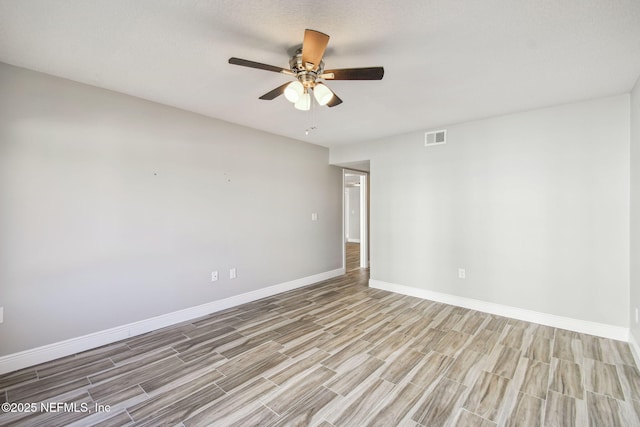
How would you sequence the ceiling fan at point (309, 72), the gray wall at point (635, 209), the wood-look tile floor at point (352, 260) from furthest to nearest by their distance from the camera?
the wood-look tile floor at point (352, 260) → the gray wall at point (635, 209) → the ceiling fan at point (309, 72)

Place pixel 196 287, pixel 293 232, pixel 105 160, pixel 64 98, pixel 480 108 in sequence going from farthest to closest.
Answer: pixel 293 232 → pixel 196 287 → pixel 480 108 → pixel 105 160 → pixel 64 98

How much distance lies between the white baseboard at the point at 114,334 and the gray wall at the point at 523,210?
2.45m

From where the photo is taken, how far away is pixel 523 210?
11.0 feet

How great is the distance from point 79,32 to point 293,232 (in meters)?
3.41

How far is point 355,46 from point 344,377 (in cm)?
253

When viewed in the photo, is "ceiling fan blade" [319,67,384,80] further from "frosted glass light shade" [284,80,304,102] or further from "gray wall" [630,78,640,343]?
"gray wall" [630,78,640,343]

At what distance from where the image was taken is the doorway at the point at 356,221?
20.3 ft

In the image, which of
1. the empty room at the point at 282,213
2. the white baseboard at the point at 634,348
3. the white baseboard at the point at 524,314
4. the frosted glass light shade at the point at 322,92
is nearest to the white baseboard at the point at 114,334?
the empty room at the point at 282,213

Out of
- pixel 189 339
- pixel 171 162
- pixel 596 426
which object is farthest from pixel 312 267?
pixel 596 426

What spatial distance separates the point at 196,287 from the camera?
11.4ft

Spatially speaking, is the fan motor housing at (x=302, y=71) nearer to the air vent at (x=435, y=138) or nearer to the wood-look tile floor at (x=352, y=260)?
the air vent at (x=435, y=138)

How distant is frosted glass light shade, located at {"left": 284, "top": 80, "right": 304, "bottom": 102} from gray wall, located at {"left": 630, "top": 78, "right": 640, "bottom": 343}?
9.78ft

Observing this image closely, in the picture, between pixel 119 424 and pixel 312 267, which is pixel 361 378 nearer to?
pixel 119 424

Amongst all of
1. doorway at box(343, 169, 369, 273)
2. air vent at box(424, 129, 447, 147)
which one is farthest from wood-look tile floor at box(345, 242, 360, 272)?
air vent at box(424, 129, 447, 147)
